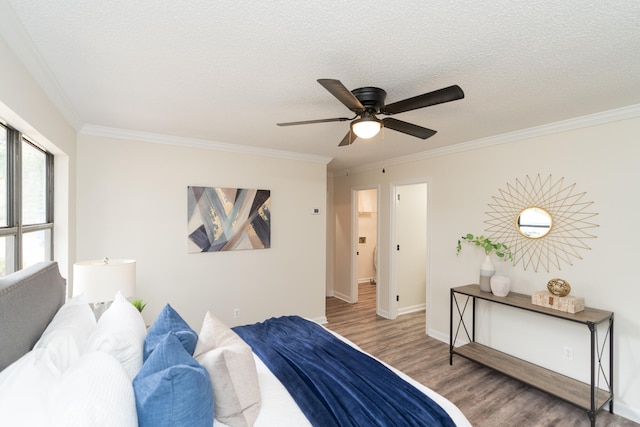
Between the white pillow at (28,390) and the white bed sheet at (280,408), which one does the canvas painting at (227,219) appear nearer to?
the white bed sheet at (280,408)

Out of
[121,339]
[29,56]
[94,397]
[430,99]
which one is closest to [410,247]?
[430,99]

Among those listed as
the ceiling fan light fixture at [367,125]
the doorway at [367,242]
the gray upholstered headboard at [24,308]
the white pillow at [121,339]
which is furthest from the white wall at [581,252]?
the gray upholstered headboard at [24,308]

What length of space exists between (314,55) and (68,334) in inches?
70.2

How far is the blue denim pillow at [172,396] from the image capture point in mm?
1061

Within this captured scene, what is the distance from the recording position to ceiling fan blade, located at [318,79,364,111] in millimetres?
1553

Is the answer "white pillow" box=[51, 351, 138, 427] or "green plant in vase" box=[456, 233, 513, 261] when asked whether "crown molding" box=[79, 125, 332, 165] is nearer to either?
"green plant in vase" box=[456, 233, 513, 261]

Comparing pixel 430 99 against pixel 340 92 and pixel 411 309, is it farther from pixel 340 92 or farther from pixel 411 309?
pixel 411 309

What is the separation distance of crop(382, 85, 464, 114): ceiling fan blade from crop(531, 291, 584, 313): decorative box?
7.05 feet

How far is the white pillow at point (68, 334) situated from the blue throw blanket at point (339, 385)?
3.29ft

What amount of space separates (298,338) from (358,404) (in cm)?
85

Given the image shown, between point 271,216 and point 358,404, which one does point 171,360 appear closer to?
point 358,404

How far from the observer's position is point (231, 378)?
1.44 meters

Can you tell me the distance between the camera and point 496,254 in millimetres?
3412

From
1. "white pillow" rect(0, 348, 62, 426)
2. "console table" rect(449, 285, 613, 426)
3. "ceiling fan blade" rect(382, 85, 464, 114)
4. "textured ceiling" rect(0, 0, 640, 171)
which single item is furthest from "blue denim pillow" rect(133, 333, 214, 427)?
"console table" rect(449, 285, 613, 426)
